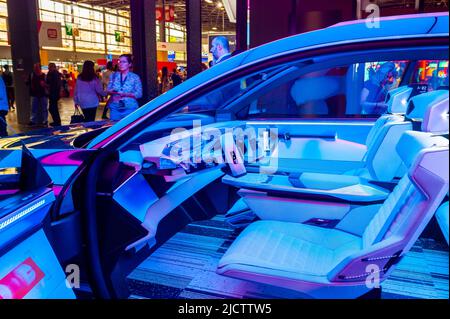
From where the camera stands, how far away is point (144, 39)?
310 inches

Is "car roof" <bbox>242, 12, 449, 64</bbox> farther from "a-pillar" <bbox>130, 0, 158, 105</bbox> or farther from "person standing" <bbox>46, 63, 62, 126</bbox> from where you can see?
"person standing" <bbox>46, 63, 62, 126</bbox>

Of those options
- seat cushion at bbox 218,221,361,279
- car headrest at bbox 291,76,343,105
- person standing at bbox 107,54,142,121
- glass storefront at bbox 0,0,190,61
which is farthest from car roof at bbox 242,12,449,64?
glass storefront at bbox 0,0,190,61

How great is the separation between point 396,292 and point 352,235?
441mm

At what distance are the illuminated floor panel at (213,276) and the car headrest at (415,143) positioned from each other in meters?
0.93

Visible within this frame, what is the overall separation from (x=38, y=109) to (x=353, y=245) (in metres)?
10.3

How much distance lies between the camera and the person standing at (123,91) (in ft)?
17.5

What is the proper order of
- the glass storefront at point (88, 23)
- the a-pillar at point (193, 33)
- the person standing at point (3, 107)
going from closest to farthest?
1. the person standing at point (3, 107)
2. the a-pillar at point (193, 33)
3. the glass storefront at point (88, 23)

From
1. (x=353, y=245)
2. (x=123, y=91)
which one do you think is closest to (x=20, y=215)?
(x=353, y=245)

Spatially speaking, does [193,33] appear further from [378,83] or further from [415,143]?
[415,143]

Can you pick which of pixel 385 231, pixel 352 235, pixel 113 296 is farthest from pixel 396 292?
pixel 113 296

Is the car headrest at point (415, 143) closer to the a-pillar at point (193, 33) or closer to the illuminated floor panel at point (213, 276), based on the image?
the illuminated floor panel at point (213, 276)

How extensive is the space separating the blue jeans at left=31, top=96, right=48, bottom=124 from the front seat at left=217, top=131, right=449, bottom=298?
9816 mm

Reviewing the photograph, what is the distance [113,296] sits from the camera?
1.79 m

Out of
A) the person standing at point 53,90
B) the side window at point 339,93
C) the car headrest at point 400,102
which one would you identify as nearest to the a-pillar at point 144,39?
the side window at point 339,93
